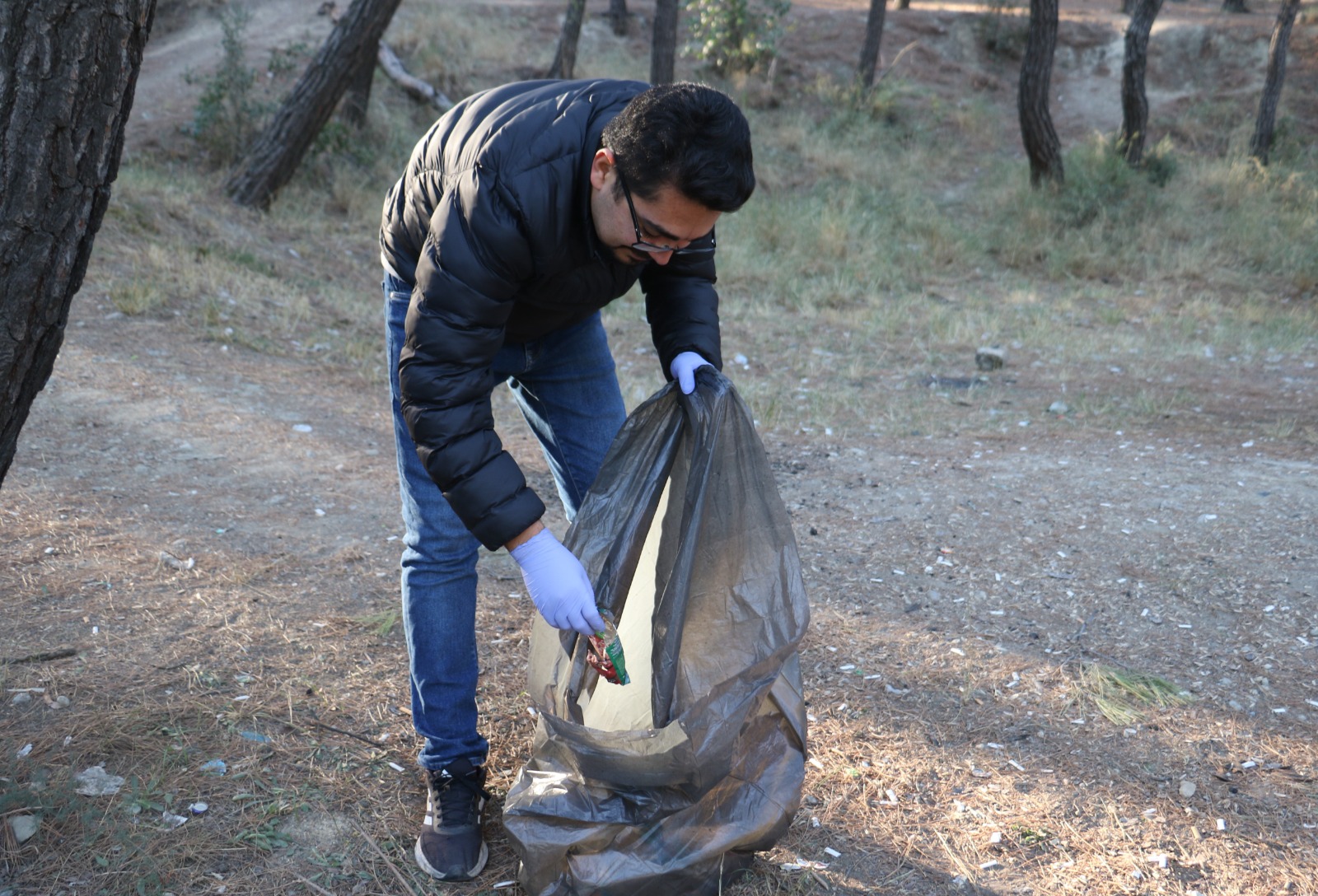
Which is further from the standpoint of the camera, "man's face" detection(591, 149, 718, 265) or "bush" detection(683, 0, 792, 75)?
"bush" detection(683, 0, 792, 75)

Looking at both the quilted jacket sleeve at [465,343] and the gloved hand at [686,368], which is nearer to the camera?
the quilted jacket sleeve at [465,343]

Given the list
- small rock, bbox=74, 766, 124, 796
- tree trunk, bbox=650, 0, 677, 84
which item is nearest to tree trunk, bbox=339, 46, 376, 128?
tree trunk, bbox=650, 0, 677, 84

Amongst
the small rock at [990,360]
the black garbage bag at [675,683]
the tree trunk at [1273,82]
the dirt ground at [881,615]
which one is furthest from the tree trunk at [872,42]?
the black garbage bag at [675,683]

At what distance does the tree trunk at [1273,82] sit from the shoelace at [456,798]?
11356mm


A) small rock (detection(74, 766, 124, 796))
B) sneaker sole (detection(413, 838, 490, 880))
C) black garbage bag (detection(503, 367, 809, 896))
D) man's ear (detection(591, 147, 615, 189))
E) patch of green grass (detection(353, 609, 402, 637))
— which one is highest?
man's ear (detection(591, 147, 615, 189))

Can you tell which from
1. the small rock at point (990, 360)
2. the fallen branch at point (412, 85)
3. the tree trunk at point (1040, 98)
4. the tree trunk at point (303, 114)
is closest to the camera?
the small rock at point (990, 360)

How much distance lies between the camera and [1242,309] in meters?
6.81

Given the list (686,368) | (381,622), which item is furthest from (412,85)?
(686,368)

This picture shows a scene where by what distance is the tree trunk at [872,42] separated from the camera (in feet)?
44.7

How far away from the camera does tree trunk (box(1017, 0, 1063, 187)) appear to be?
9133mm

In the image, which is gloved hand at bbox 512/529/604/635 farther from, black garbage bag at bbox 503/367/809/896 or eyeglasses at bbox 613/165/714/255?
eyeglasses at bbox 613/165/714/255

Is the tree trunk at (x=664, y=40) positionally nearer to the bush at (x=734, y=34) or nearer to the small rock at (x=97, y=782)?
the bush at (x=734, y=34)

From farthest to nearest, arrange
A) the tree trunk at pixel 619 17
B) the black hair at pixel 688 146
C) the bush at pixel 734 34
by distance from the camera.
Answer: the tree trunk at pixel 619 17
the bush at pixel 734 34
the black hair at pixel 688 146

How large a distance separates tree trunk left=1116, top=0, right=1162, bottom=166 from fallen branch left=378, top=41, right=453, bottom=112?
7.01m
